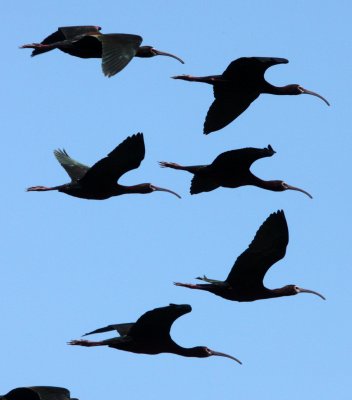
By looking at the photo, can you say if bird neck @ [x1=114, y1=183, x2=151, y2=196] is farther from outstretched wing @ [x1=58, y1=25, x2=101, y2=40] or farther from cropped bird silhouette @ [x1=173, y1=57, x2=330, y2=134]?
outstretched wing @ [x1=58, y1=25, x2=101, y2=40]

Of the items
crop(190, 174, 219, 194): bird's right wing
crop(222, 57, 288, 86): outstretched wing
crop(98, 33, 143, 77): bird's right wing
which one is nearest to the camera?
crop(98, 33, 143, 77): bird's right wing

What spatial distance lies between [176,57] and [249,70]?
151cm

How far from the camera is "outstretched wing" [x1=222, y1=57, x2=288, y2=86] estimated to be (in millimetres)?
37600

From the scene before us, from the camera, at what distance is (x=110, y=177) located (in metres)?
37.5

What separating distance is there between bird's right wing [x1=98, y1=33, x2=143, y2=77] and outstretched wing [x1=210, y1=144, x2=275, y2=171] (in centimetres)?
321

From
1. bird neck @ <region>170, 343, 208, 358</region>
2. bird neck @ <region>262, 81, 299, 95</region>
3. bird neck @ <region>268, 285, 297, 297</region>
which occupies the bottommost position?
bird neck @ <region>170, 343, 208, 358</region>

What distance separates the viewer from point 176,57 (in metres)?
38.8

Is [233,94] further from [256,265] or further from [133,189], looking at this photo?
[256,265]

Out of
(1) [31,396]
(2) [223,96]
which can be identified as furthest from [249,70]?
(1) [31,396]

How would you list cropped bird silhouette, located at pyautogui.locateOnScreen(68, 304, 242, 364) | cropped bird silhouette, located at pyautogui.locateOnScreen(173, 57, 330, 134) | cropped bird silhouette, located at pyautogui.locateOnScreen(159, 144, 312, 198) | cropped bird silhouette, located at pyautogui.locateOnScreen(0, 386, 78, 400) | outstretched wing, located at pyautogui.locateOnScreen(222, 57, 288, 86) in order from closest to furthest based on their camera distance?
1. cropped bird silhouette, located at pyautogui.locateOnScreen(0, 386, 78, 400)
2. cropped bird silhouette, located at pyautogui.locateOnScreen(68, 304, 242, 364)
3. outstretched wing, located at pyautogui.locateOnScreen(222, 57, 288, 86)
4. cropped bird silhouette, located at pyautogui.locateOnScreen(159, 144, 312, 198)
5. cropped bird silhouette, located at pyautogui.locateOnScreen(173, 57, 330, 134)

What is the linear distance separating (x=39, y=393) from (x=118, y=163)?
4798mm

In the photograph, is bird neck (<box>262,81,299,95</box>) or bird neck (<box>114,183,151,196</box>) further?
bird neck (<box>262,81,299,95</box>)

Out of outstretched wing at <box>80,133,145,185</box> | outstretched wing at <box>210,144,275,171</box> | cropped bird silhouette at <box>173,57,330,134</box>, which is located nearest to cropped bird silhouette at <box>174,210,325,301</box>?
outstretched wing at <box>210,144,275,171</box>

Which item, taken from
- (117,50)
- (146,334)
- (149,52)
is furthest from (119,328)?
(149,52)
